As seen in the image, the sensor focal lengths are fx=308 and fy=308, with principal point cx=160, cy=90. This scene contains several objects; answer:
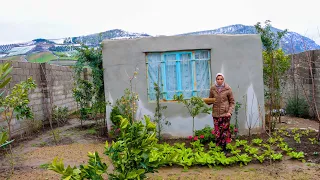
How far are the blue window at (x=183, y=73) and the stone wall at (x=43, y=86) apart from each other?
9.56 ft

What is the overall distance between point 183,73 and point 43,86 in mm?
4810

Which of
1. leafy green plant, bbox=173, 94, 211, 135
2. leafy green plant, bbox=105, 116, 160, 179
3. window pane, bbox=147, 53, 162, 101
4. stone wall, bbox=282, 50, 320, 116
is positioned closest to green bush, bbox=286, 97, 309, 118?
stone wall, bbox=282, 50, 320, 116

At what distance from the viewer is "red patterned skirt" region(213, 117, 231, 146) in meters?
5.59

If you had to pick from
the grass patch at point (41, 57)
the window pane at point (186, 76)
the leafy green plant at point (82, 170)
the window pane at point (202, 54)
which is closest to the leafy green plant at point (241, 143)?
the window pane at point (186, 76)

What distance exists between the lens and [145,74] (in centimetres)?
708

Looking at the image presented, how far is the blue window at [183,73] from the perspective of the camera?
23.1 feet

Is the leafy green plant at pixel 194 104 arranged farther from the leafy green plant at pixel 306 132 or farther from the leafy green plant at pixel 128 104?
the leafy green plant at pixel 306 132

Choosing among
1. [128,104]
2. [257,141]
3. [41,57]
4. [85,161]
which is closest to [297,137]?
[257,141]

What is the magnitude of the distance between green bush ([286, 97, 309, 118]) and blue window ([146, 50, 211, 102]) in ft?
14.0

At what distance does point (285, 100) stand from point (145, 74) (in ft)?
22.0

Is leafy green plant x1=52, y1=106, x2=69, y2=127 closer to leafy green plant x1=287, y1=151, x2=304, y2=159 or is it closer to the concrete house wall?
the concrete house wall

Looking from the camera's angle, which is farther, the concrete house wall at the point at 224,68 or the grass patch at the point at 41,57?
the grass patch at the point at 41,57

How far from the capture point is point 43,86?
950 cm

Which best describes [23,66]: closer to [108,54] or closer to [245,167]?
[108,54]
